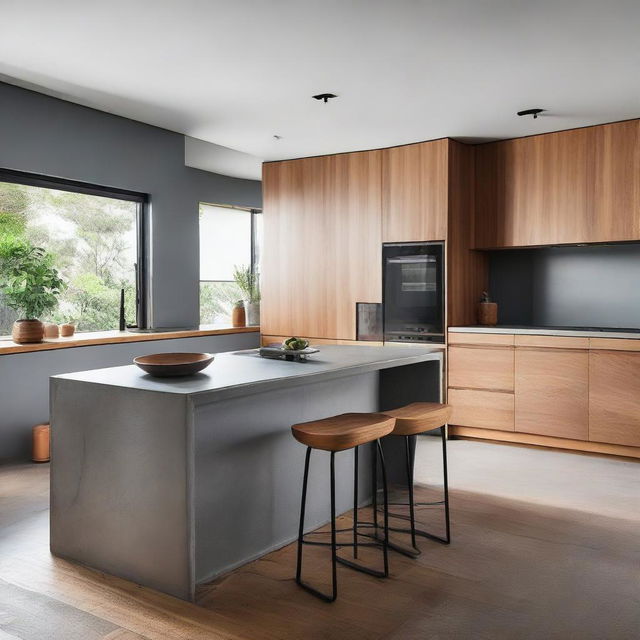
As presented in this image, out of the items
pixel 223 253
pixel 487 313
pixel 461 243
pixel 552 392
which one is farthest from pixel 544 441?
pixel 223 253

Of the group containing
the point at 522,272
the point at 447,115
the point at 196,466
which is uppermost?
the point at 447,115

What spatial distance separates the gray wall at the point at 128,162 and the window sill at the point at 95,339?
26 cm

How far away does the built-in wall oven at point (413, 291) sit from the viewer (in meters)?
5.48

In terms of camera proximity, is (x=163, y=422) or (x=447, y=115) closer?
(x=163, y=422)

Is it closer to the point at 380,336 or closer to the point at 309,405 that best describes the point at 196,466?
the point at 309,405

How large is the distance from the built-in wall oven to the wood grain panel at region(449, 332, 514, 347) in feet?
0.42

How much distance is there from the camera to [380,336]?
5.85 meters

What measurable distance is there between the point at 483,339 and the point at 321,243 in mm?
1781

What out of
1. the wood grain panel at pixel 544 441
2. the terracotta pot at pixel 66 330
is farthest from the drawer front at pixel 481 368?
the terracotta pot at pixel 66 330

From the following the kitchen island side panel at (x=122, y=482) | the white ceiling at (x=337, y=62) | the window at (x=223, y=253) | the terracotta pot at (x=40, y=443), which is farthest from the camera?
the window at (x=223, y=253)

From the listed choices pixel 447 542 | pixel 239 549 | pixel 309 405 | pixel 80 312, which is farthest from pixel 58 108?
pixel 447 542

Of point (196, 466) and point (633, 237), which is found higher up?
point (633, 237)

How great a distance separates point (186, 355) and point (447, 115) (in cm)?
288

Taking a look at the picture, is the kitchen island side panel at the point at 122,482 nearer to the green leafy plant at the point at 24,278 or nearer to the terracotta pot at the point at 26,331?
the terracotta pot at the point at 26,331
